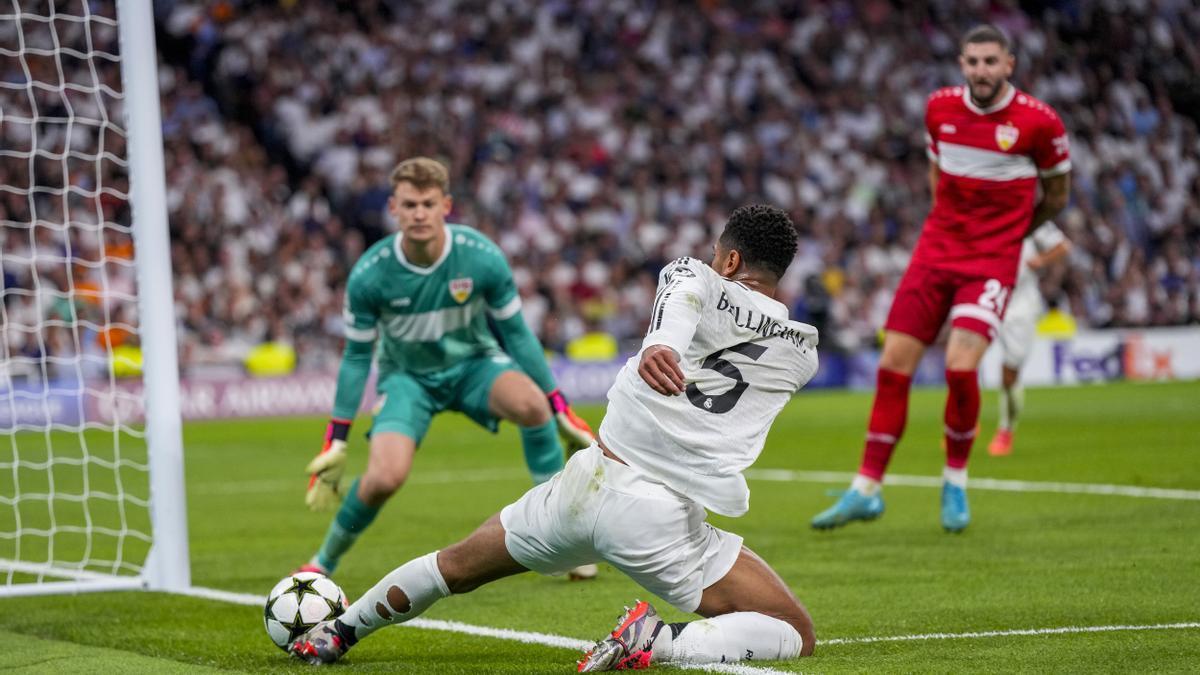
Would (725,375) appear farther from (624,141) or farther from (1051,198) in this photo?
(624,141)

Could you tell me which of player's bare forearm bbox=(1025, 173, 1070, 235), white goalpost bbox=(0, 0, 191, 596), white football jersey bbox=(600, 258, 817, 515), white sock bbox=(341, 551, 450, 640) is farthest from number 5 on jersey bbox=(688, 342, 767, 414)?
player's bare forearm bbox=(1025, 173, 1070, 235)

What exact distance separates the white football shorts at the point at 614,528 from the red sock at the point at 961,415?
3849 mm

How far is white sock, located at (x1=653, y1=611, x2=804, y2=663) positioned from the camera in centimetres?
477

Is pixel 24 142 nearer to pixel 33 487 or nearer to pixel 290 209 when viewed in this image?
pixel 290 209

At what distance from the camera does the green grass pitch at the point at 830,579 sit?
17.1 feet

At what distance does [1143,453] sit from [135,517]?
7963 millimetres

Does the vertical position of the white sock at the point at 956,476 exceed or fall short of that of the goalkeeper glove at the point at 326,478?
it falls short

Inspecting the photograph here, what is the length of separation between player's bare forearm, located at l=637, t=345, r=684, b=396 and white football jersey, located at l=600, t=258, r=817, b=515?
31 cm

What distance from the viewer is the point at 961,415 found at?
841 cm

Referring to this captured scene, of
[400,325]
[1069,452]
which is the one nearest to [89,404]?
[1069,452]

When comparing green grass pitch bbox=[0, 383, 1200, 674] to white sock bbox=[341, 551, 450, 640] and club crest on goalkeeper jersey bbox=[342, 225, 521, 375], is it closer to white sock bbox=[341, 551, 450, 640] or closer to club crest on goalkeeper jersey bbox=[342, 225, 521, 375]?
white sock bbox=[341, 551, 450, 640]

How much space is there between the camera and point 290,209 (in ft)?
79.3

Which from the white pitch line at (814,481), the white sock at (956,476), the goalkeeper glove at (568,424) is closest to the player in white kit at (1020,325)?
the white pitch line at (814,481)

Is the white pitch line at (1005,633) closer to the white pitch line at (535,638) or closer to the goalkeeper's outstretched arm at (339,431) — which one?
the white pitch line at (535,638)
